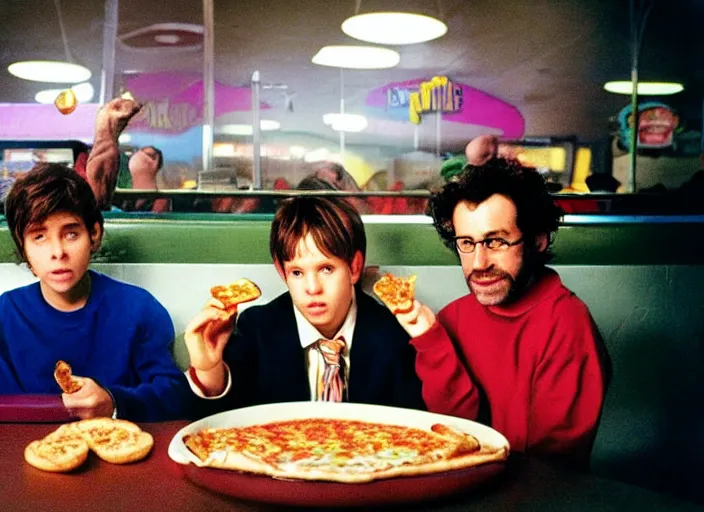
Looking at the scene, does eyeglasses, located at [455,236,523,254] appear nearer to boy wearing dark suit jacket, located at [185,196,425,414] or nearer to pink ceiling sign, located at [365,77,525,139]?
boy wearing dark suit jacket, located at [185,196,425,414]

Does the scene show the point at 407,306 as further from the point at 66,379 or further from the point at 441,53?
the point at 441,53

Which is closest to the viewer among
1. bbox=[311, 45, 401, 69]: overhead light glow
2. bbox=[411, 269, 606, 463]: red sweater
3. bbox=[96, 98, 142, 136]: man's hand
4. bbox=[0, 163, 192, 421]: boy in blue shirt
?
bbox=[411, 269, 606, 463]: red sweater

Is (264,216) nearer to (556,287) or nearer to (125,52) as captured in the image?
(556,287)

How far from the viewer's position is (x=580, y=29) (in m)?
4.74

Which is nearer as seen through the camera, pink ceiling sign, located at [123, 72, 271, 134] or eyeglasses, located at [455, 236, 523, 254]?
eyeglasses, located at [455, 236, 523, 254]

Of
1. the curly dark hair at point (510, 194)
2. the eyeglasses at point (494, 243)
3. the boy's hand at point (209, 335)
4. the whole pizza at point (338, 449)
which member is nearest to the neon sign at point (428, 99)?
the curly dark hair at point (510, 194)

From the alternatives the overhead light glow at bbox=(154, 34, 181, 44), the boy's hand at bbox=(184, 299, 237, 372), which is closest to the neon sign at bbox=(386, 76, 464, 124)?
the overhead light glow at bbox=(154, 34, 181, 44)

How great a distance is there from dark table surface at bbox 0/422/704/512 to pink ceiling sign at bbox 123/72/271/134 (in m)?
1.09

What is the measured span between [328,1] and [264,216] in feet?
3.82

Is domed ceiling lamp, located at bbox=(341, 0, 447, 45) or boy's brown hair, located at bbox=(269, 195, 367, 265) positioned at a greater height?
domed ceiling lamp, located at bbox=(341, 0, 447, 45)

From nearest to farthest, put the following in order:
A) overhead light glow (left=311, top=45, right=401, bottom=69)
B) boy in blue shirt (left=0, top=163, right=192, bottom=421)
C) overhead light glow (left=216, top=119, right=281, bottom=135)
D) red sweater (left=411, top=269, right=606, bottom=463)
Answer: red sweater (left=411, top=269, right=606, bottom=463)
boy in blue shirt (left=0, top=163, right=192, bottom=421)
overhead light glow (left=216, top=119, right=281, bottom=135)
overhead light glow (left=311, top=45, right=401, bottom=69)

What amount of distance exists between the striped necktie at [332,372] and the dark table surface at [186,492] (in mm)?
562

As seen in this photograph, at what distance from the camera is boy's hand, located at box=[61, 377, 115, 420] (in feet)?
5.95

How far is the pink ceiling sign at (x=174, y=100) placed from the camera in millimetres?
2262
